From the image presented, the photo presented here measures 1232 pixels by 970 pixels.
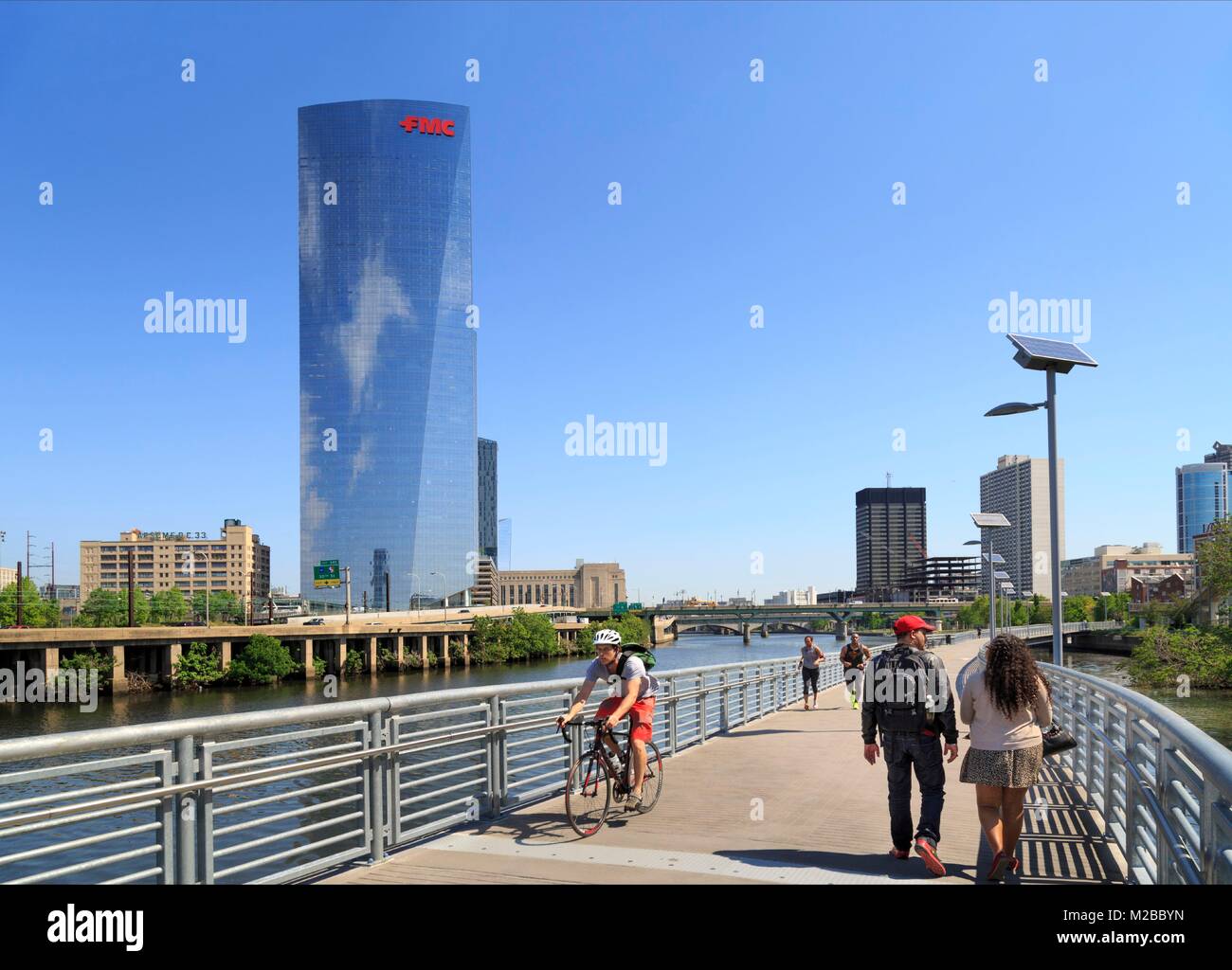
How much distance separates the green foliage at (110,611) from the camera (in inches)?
3780

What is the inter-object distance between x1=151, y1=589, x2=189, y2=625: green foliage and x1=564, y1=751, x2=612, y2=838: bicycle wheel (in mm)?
102807

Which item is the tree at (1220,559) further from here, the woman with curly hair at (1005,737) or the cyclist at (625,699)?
the woman with curly hair at (1005,737)

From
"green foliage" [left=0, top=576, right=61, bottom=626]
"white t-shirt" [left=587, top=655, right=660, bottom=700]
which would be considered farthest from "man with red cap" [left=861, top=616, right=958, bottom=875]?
"green foliage" [left=0, top=576, right=61, bottom=626]

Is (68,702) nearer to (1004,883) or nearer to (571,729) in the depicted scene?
(571,729)

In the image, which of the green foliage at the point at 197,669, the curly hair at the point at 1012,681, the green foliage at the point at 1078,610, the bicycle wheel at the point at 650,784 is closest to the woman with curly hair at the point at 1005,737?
the curly hair at the point at 1012,681

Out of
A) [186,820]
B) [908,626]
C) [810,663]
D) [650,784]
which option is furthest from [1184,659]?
[186,820]

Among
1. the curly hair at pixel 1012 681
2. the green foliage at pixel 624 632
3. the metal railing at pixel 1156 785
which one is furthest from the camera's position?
the green foliage at pixel 624 632

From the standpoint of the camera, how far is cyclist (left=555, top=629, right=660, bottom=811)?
9.47 meters

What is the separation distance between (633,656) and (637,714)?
0.54 metres

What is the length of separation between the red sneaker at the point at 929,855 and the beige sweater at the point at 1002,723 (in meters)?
0.90

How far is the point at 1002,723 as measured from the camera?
713 cm

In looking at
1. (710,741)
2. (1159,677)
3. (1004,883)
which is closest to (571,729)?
(1004,883)
